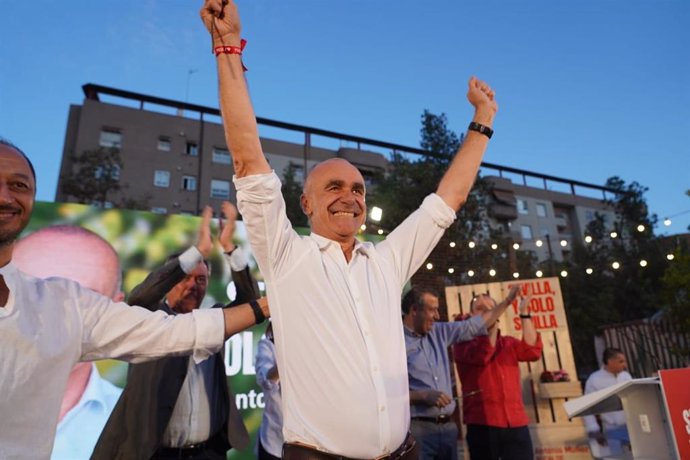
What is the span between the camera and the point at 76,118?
22922 millimetres

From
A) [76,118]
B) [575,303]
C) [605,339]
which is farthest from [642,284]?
[76,118]

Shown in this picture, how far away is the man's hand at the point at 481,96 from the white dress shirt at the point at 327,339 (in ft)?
3.16

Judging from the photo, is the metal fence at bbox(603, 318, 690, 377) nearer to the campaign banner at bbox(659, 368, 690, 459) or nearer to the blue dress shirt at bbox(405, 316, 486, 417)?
the blue dress shirt at bbox(405, 316, 486, 417)

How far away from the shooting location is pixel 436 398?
10.2 ft

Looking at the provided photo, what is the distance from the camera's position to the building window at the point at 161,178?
2434 cm

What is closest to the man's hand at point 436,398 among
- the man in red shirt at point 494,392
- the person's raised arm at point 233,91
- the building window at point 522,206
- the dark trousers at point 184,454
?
the man in red shirt at point 494,392

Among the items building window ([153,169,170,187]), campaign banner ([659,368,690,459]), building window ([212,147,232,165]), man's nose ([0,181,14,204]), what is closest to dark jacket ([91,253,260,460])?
man's nose ([0,181,14,204])

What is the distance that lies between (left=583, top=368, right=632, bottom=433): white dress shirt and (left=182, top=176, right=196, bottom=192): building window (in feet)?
75.7

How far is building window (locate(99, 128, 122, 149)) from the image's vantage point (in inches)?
913

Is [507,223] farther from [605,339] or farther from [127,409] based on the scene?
[127,409]

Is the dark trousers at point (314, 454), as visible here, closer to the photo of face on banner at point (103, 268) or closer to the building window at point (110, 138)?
the photo of face on banner at point (103, 268)

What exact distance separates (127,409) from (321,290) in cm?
194

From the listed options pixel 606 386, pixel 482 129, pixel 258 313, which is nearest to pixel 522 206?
pixel 606 386

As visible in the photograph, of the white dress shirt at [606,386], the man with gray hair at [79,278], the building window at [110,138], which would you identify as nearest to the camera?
the man with gray hair at [79,278]
